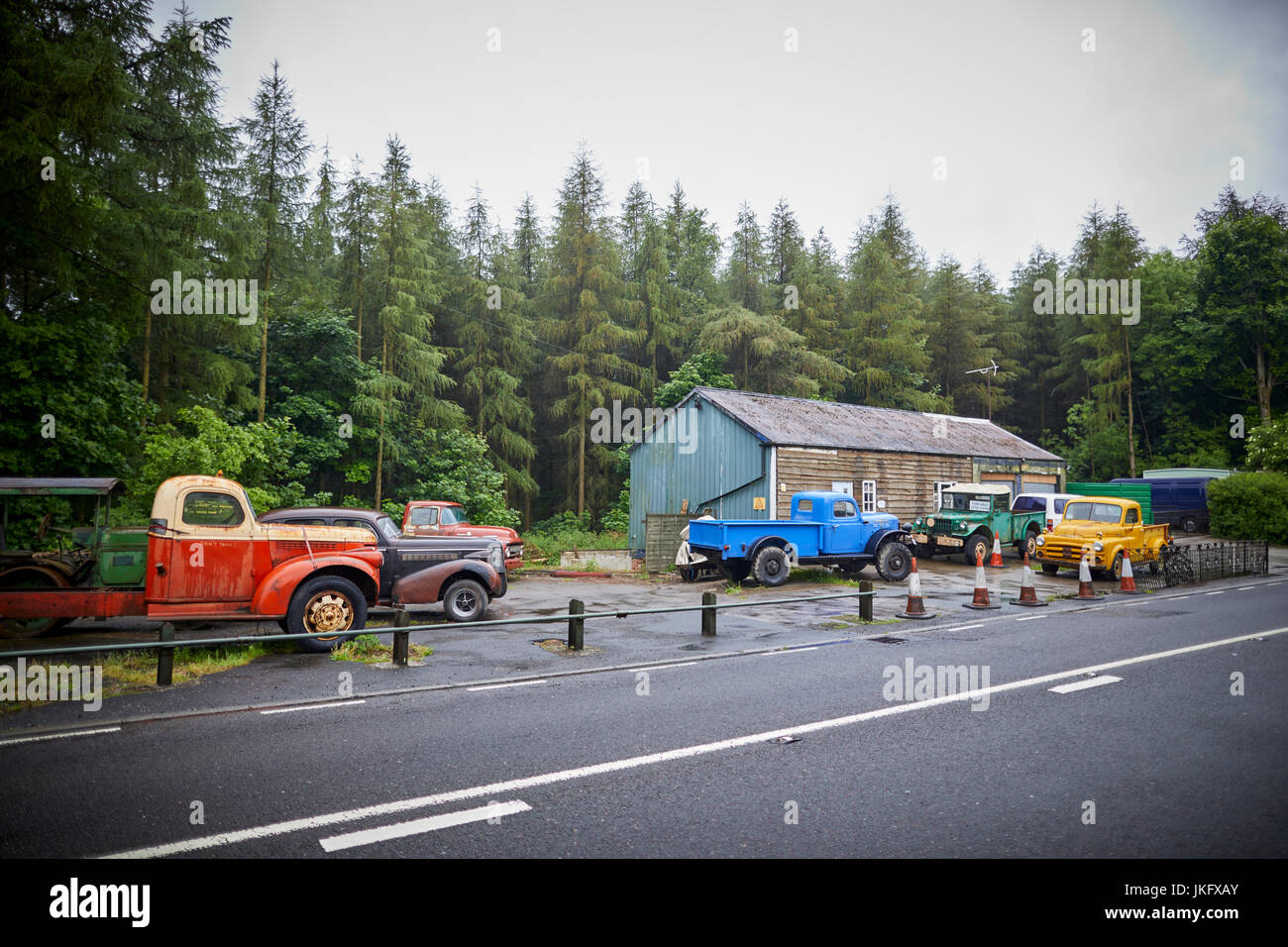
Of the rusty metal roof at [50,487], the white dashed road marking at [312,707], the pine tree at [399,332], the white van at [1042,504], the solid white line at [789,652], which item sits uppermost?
the pine tree at [399,332]

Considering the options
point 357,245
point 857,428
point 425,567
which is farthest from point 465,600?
point 357,245

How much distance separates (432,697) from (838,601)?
9507 millimetres

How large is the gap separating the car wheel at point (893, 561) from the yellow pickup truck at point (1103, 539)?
12.2ft

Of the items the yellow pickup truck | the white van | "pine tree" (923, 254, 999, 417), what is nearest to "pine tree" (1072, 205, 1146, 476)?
"pine tree" (923, 254, 999, 417)

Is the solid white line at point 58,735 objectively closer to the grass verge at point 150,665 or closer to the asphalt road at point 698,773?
the asphalt road at point 698,773

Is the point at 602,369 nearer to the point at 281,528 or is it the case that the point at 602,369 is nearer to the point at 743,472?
the point at 743,472

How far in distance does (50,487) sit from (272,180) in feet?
61.0

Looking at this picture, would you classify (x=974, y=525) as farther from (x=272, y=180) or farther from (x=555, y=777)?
(x=272, y=180)

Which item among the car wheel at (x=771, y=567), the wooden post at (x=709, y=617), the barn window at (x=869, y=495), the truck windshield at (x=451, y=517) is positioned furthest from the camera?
the barn window at (x=869, y=495)

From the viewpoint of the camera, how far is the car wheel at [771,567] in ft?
54.0

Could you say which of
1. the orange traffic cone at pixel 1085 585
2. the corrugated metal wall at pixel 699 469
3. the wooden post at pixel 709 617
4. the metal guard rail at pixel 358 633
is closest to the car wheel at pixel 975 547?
the corrugated metal wall at pixel 699 469

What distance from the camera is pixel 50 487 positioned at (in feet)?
31.3
